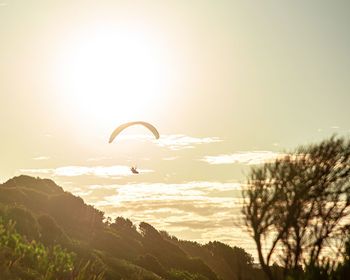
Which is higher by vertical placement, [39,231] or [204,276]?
[39,231]

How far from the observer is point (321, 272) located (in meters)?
13.8

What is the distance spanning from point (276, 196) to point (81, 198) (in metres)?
28.4

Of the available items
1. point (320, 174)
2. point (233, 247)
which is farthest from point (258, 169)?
point (233, 247)

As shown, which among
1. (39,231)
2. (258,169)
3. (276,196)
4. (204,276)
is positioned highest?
(258,169)

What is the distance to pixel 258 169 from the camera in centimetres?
2655

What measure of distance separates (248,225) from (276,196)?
2422mm

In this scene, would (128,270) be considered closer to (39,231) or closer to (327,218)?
(39,231)

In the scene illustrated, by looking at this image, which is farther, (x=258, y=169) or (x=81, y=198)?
(x=81, y=198)

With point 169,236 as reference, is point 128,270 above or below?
below

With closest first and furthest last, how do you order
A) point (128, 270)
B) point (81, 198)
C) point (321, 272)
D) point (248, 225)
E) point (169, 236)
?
1. point (321, 272)
2. point (248, 225)
3. point (128, 270)
4. point (81, 198)
5. point (169, 236)

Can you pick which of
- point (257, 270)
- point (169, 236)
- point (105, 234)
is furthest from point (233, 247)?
point (105, 234)

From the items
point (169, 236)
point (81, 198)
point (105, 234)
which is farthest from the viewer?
point (169, 236)

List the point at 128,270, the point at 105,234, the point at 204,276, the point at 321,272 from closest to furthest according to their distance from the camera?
the point at 321,272, the point at 128,270, the point at 204,276, the point at 105,234

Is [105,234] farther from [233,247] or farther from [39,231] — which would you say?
[233,247]
